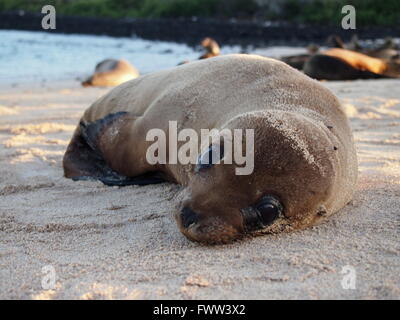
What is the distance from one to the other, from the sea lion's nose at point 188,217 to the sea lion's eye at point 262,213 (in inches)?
8.1

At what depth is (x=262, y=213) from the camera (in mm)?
2666

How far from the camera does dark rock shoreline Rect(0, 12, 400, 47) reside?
2388 centimetres

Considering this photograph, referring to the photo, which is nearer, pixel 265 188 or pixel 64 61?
pixel 265 188

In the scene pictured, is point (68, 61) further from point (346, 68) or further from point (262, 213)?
point (262, 213)

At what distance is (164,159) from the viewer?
12.3 feet

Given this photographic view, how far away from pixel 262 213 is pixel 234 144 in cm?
32

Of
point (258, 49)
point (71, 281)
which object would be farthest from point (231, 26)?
point (71, 281)

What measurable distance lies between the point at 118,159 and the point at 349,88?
5131 millimetres

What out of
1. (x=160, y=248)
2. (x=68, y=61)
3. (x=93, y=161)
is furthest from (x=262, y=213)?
(x=68, y=61)

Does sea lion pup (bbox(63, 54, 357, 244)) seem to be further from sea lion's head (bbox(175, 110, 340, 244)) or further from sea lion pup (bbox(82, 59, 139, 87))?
sea lion pup (bbox(82, 59, 139, 87))

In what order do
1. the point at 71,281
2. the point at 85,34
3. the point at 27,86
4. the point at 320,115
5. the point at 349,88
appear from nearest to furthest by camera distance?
the point at 71,281 → the point at 320,115 → the point at 349,88 → the point at 27,86 → the point at 85,34

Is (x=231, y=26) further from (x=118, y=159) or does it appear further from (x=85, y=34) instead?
(x=118, y=159)

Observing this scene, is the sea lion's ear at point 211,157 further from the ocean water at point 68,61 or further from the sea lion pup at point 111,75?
the ocean water at point 68,61

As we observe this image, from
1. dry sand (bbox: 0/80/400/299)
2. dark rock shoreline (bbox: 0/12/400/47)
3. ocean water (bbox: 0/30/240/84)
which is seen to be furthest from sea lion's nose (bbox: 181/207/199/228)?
dark rock shoreline (bbox: 0/12/400/47)
